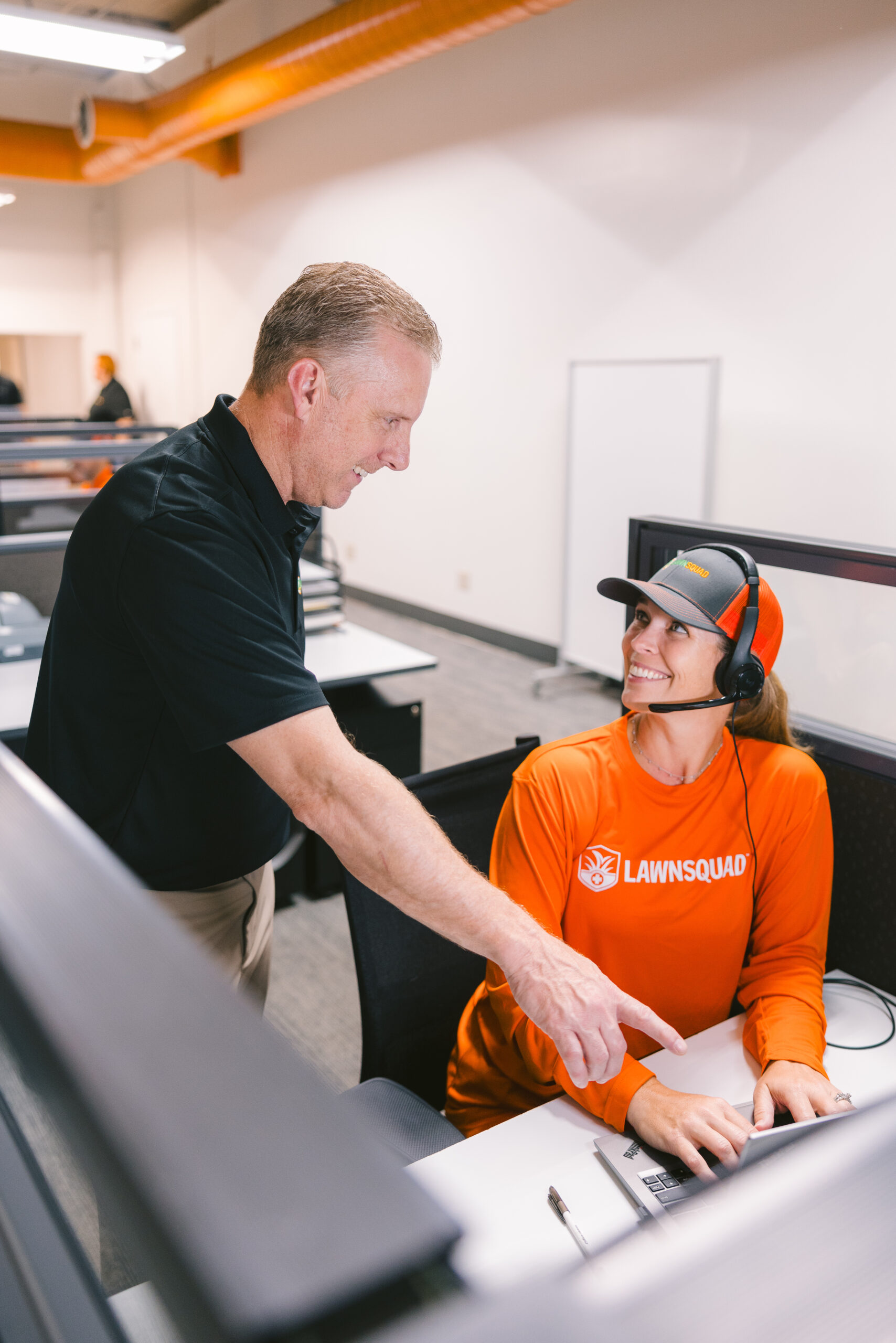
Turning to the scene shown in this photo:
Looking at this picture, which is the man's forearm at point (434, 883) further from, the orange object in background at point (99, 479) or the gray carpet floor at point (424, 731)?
the orange object in background at point (99, 479)

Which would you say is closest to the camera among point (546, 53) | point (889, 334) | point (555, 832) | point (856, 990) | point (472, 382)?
point (555, 832)

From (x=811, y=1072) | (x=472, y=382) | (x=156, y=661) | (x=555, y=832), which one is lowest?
(x=811, y=1072)

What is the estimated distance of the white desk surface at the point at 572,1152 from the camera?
916 millimetres

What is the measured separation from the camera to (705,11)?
148 inches

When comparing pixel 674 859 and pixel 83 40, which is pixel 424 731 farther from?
pixel 83 40

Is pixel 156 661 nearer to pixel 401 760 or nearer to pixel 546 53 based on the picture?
pixel 401 760

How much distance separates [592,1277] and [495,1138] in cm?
95

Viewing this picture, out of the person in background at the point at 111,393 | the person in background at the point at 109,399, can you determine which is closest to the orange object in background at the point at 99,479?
the person in background at the point at 109,399

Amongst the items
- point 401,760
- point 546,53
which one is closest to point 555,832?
point 401,760

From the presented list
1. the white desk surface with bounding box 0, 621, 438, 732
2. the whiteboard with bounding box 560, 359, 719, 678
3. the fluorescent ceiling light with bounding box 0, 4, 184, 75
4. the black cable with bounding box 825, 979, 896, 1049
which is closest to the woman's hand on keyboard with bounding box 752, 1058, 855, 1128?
the black cable with bounding box 825, 979, 896, 1049

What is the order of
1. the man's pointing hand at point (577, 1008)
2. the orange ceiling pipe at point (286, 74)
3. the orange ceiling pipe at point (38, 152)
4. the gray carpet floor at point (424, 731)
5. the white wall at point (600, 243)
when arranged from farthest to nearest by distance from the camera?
the orange ceiling pipe at point (38, 152)
the orange ceiling pipe at point (286, 74)
the white wall at point (600, 243)
the gray carpet floor at point (424, 731)
the man's pointing hand at point (577, 1008)

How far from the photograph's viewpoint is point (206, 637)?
98cm

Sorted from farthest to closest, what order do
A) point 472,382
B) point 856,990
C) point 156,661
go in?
point 472,382, point 856,990, point 156,661

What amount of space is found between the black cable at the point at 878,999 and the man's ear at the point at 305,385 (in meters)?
0.99
